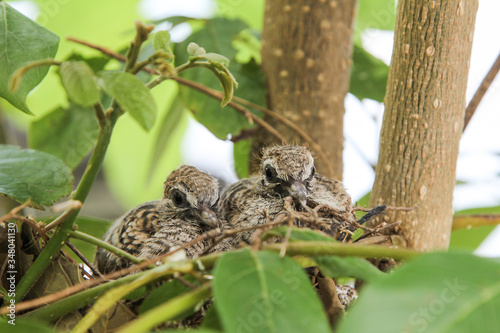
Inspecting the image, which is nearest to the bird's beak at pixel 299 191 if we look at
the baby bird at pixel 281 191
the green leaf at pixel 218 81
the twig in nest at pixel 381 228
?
the baby bird at pixel 281 191

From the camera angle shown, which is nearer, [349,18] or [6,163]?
[6,163]

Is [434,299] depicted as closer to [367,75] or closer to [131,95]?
[131,95]

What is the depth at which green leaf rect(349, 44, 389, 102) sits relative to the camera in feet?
5.76

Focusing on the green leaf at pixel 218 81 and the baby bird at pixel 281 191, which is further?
the green leaf at pixel 218 81

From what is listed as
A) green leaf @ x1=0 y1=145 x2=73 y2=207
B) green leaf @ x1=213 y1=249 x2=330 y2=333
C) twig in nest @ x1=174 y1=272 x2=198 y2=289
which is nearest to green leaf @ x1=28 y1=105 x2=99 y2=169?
green leaf @ x1=0 y1=145 x2=73 y2=207

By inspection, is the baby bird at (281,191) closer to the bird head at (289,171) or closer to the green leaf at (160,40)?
the bird head at (289,171)

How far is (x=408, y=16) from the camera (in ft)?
3.71

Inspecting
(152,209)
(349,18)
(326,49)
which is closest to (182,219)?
(152,209)

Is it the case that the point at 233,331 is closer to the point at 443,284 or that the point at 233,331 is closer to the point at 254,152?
the point at 443,284

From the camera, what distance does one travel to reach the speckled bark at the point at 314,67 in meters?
1.61

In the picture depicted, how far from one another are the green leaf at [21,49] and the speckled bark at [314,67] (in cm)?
82

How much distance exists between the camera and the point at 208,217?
1.37m

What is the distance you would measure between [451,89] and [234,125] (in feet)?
2.22

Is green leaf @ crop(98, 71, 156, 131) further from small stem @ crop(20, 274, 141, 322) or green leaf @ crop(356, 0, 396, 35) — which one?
green leaf @ crop(356, 0, 396, 35)
